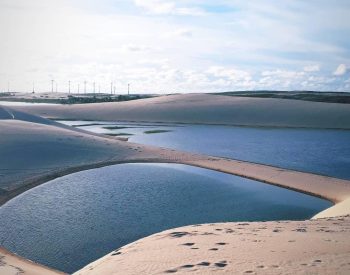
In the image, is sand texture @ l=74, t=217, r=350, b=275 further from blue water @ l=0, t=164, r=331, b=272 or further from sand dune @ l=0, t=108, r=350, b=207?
sand dune @ l=0, t=108, r=350, b=207

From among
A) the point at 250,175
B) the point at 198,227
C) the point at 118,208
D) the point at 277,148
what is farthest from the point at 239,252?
the point at 277,148

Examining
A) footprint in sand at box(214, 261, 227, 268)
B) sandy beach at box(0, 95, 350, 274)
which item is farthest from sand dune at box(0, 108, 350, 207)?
footprint in sand at box(214, 261, 227, 268)

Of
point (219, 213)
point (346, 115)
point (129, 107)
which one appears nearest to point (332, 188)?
point (219, 213)

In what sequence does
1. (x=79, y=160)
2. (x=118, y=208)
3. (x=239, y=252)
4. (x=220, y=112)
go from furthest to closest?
1. (x=220, y=112)
2. (x=79, y=160)
3. (x=118, y=208)
4. (x=239, y=252)

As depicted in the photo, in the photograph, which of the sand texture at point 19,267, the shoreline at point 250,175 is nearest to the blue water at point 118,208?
the sand texture at point 19,267

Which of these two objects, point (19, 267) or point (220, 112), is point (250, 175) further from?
point (220, 112)

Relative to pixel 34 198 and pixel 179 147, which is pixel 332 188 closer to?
pixel 34 198
